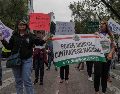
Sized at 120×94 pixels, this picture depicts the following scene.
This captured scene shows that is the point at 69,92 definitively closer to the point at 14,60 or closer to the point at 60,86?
the point at 60,86

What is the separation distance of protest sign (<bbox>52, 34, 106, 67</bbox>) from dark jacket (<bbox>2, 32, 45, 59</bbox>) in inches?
59.9

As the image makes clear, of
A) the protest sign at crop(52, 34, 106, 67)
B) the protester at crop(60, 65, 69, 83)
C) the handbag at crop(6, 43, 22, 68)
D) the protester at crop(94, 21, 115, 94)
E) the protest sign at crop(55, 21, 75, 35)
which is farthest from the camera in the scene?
the protest sign at crop(55, 21, 75, 35)

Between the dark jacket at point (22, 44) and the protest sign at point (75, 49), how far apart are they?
1522 millimetres

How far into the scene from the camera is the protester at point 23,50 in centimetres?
945

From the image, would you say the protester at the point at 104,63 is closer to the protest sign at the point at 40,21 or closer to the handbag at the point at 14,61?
the handbag at the point at 14,61

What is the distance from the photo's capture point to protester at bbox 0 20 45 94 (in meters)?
9.45

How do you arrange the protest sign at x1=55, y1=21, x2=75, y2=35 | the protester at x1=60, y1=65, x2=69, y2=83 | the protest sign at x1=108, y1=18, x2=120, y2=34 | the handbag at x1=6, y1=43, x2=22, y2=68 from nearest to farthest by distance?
the handbag at x1=6, y1=43, x2=22, y2=68
the protester at x1=60, y1=65, x2=69, y2=83
the protest sign at x1=108, y1=18, x2=120, y2=34
the protest sign at x1=55, y1=21, x2=75, y2=35

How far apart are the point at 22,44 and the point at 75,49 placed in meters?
2.06

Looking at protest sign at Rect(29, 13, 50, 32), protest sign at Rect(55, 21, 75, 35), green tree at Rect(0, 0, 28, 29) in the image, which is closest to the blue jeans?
protest sign at Rect(29, 13, 50, 32)

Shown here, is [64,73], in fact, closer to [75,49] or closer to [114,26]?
[114,26]

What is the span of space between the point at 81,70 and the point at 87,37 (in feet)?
32.7

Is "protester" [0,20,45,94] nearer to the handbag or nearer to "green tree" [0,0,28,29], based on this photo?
the handbag

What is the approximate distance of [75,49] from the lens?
1120 cm

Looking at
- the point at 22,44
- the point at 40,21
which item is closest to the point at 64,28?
the point at 40,21
